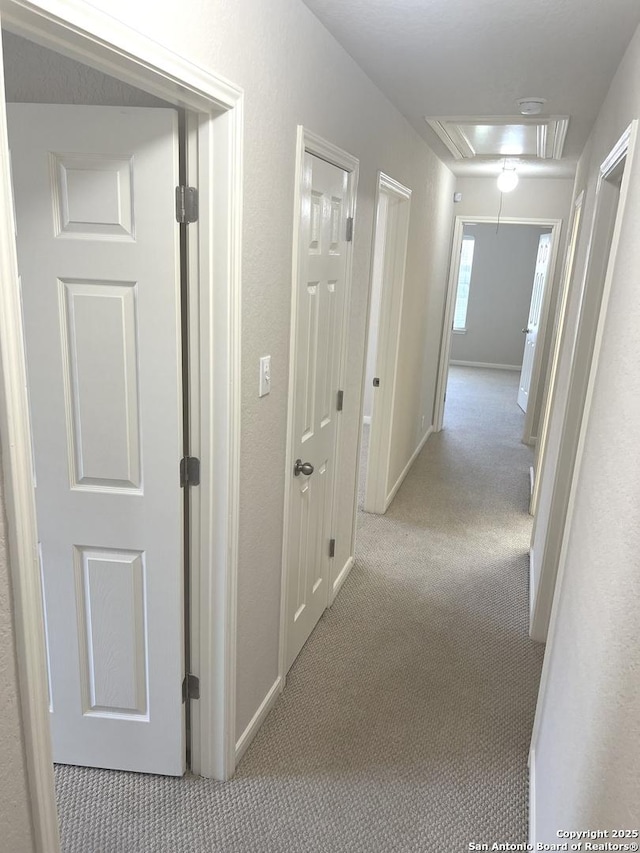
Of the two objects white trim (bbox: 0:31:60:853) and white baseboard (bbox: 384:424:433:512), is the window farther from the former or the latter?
white trim (bbox: 0:31:60:853)

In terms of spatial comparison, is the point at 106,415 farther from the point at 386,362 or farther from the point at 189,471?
the point at 386,362

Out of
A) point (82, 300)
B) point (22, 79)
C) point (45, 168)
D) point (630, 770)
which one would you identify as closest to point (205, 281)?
point (82, 300)

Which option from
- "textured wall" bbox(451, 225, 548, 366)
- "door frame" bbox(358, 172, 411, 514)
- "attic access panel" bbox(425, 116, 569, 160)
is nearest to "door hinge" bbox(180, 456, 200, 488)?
"door frame" bbox(358, 172, 411, 514)

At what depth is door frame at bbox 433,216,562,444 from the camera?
5.73m

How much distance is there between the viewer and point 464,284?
9961 mm

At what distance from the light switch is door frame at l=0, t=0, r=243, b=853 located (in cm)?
18

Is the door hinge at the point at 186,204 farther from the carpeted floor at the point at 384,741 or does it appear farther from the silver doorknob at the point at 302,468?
the carpeted floor at the point at 384,741

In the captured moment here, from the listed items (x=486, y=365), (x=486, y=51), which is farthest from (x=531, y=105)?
(x=486, y=365)

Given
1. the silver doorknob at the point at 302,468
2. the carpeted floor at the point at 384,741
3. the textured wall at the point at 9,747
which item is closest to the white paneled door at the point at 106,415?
the carpeted floor at the point at 384,741

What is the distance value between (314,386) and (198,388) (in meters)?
0.84

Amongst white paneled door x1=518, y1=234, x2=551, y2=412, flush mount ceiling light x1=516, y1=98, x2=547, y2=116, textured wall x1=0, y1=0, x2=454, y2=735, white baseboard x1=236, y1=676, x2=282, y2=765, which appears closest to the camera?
textured wall x1=0, y1=0, x2=454, y2=735

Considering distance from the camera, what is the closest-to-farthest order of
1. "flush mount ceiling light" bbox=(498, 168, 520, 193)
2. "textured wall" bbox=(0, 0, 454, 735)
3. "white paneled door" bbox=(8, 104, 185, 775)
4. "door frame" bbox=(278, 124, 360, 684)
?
"textured wall" bbox=(0, 0, 454, 735) → "white paneled door" bbox=(8, 104, 185, 775) → "door frame" bbox=(278, 124, 360, 684) → "flush mount ceiling light" bbox=(498, 168, 520, 193)

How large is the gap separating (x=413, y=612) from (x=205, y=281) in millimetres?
2154

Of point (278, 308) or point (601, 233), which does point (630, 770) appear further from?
point (601, 233)
